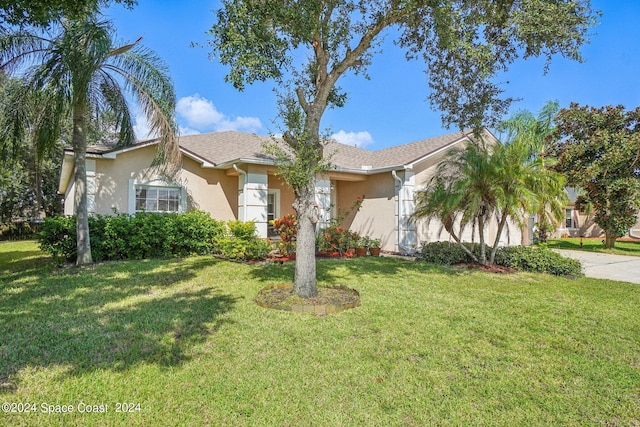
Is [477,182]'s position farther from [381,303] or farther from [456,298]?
[381,303]

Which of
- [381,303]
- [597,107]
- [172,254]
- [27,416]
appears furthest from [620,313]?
[597,107]

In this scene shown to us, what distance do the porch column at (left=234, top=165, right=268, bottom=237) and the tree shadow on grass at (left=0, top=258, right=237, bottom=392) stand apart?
12.8ft

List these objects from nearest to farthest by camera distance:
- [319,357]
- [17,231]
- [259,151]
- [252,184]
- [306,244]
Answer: [319,357], [306,244], [252,184], [259,151], [17,231]

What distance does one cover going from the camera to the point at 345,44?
6973mm

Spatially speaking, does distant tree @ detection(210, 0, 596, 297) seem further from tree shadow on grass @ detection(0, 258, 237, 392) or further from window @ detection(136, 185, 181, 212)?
window @ detection(136, 185, 181, 212)

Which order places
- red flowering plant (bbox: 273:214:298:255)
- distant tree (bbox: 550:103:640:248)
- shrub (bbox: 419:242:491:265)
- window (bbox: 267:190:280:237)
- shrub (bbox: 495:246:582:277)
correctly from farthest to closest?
distant tree (bbox: 550:103:640:248) → window (bbox: 267:190:280:237) → red flowering plant (bbox: 273:214:298:255) → shrub (bbox: 419:242:491:265) → shrub (bbox: 495:246:582:277)

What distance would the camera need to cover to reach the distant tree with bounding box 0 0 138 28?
Result: 6605mm

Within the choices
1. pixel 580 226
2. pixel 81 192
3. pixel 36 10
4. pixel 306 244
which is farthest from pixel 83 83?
pixel 580 226

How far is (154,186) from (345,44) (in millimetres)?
8558

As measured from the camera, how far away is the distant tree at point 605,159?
53.9 feet

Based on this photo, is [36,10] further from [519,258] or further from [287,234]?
[519,258]

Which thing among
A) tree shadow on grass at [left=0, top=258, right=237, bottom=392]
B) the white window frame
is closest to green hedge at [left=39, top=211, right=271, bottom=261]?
the white window frame

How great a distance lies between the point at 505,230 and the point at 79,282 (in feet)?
52.3

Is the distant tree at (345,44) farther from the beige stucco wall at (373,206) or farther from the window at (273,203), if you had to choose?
the window at (273,203)
